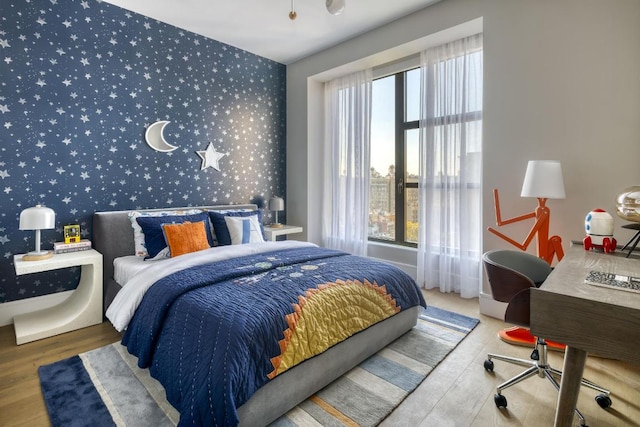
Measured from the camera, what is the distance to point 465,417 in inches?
64.9

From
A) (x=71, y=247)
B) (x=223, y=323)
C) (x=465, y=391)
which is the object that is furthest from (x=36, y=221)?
(x=465, y=391)

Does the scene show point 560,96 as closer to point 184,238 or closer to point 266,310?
point 266,310

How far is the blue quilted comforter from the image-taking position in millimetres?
1398

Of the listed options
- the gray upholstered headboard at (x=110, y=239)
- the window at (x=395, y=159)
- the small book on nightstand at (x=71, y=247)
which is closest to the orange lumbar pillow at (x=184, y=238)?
the gray upholstered headboard at (x=110, y=239)

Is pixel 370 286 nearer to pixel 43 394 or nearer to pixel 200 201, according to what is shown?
pixel 43 394

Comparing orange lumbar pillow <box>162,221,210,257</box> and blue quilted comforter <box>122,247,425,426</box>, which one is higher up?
orange lumbar pillow <box>162,221,210,257</box>

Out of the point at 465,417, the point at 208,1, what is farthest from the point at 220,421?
the point at 208,1

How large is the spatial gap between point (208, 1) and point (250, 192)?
214cm

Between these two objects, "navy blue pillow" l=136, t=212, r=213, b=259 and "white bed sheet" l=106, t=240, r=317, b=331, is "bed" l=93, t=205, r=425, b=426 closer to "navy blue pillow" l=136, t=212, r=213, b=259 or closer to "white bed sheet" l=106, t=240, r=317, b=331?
"white bed sheet" l=106, t=240, r=317, b=331

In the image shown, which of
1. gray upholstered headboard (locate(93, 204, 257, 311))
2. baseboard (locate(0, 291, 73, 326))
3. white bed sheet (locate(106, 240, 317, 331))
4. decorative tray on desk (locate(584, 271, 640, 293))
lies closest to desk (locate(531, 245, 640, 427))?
decorative tray on desk (locate(584, 271, 640, 293))

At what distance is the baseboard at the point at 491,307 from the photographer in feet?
9.34

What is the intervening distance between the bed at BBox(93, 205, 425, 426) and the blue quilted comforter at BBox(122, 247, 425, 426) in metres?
0.01

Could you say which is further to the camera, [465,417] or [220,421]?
[465,417]

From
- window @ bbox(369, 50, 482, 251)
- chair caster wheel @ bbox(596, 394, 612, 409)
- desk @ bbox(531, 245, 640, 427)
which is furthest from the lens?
window @ bbox(369, 50, 482, 251)
